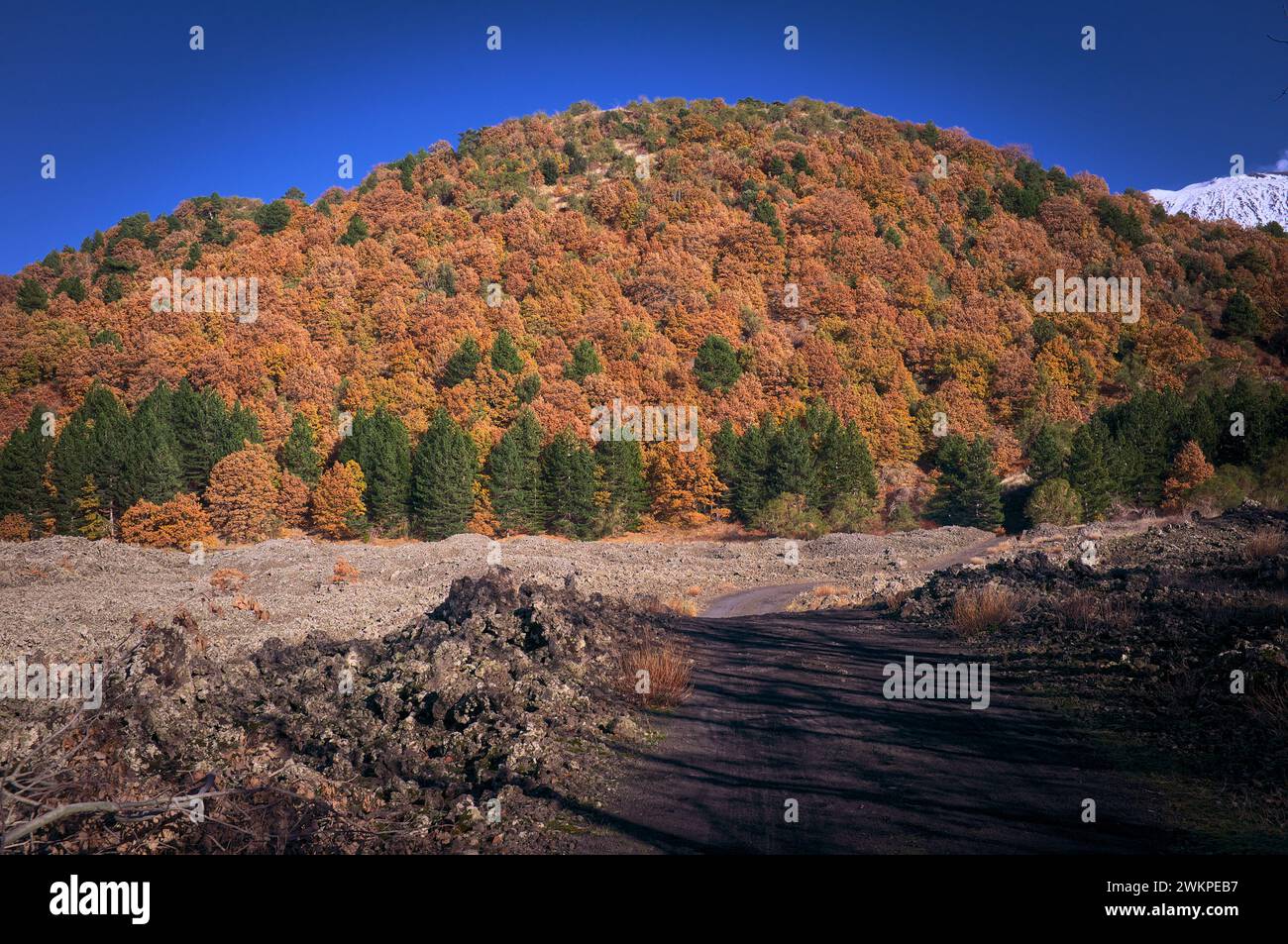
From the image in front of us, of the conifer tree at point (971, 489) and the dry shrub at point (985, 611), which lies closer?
the dry shrub at point (985, 611)

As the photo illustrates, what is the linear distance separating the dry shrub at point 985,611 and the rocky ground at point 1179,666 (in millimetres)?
153

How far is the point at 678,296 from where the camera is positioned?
268ft

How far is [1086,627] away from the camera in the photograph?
11461mm

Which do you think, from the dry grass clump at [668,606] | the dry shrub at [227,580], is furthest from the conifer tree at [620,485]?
the dry shrub at [227,580]

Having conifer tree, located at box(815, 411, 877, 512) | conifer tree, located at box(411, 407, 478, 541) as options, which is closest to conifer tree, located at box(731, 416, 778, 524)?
conifer tree, located at box(815, 411, 877, 512)

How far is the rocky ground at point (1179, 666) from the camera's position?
629cm

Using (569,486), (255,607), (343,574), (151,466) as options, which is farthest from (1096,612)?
(151,466)

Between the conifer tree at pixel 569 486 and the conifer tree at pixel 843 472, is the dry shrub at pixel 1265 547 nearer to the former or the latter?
the conifer tree at pixel 843 472

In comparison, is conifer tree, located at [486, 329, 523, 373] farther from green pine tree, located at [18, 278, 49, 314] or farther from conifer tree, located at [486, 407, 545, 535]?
green pine tree, located at [18, 278, 49, 314]

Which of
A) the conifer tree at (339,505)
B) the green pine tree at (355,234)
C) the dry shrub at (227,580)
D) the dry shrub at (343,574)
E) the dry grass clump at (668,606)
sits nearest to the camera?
the dry grass clump at (668,606)

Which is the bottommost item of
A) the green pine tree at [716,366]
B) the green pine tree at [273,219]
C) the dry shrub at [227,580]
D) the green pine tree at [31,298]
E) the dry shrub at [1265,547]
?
the dry shrub at [227,580]
